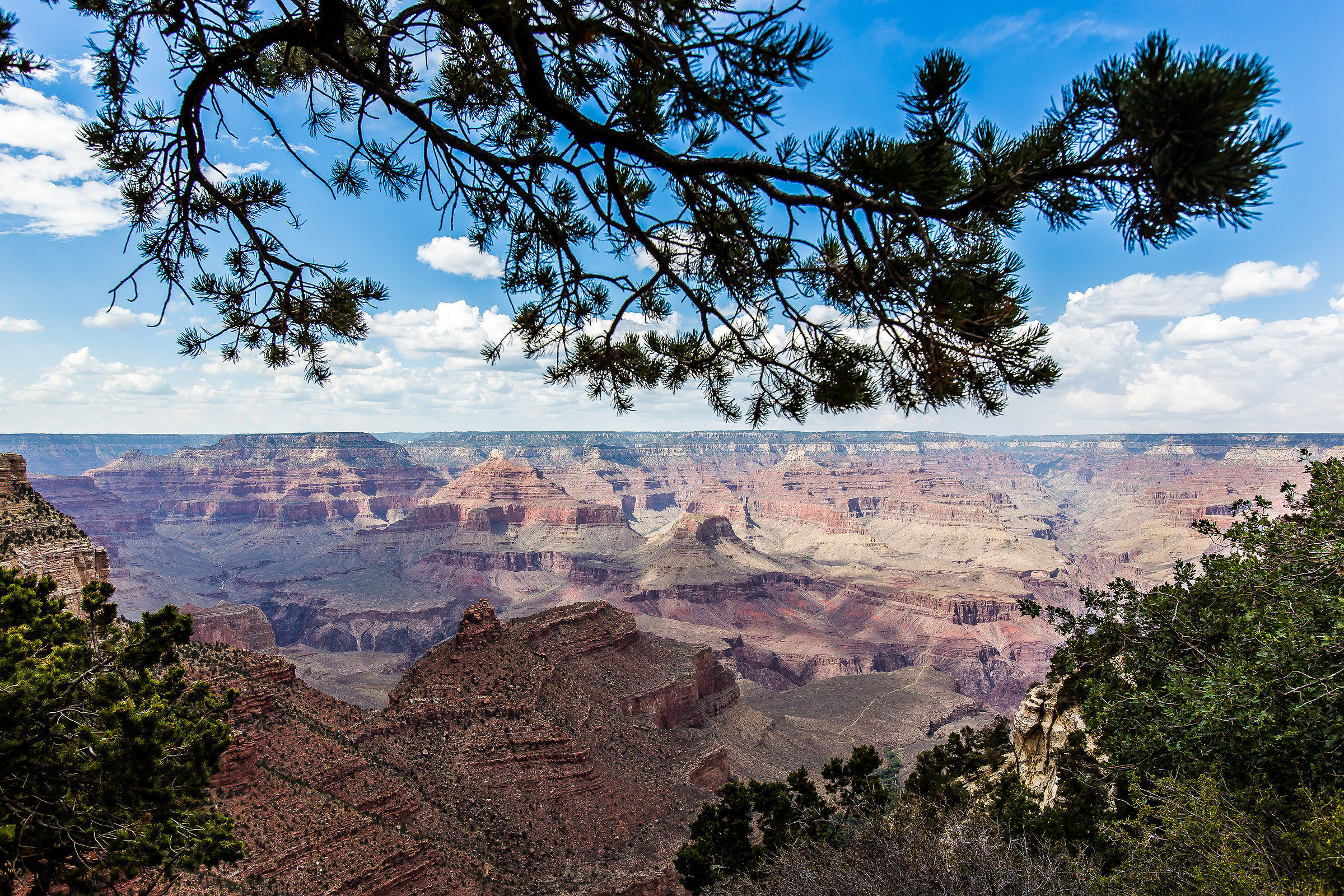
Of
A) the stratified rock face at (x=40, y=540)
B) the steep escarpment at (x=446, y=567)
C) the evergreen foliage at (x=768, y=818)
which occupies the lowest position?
the steep escarpment at (x=446, y=567)

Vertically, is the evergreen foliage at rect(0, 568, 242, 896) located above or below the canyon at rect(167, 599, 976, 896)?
above

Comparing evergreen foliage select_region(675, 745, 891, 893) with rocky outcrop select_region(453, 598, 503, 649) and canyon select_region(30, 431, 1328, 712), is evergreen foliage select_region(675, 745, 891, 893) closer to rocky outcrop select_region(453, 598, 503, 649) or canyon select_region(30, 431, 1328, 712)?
rocky outcrop select_region(453, 598, 503, 649)

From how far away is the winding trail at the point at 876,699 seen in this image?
155 ft

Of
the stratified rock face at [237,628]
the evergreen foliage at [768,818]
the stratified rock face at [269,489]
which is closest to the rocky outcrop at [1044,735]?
the evergreen foliage at [768,818]

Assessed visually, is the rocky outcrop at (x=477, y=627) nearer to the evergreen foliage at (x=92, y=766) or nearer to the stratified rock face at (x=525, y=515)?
the evergreen foliage at (x=92, y=766)

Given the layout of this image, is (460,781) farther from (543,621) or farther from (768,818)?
(543,621)

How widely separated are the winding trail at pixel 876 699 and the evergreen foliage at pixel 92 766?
152 feet

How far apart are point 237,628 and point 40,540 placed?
57.4 m

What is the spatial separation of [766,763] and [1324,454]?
18868 cm

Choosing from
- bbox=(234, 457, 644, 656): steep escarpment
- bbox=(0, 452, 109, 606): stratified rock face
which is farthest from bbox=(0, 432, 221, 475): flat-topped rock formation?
bbox=(0, 452, 109, 606): stratified rock face

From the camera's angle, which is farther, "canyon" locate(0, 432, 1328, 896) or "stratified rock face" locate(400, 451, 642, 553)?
"stratified rock face" locate(400, 451, 642, 553)

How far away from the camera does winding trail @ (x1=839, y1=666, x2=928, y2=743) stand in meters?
47.3

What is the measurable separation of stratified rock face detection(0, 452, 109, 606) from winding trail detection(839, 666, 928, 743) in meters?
43.5

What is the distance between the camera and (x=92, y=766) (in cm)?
412
